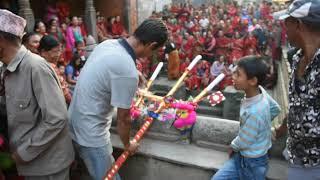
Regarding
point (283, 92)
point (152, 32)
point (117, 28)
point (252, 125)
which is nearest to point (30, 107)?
point (152, 32)

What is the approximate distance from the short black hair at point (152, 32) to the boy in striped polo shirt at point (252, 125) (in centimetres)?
63

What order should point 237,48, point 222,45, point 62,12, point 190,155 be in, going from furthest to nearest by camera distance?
point 222,45 → point 237,48 → point 62,12 → point 190,155

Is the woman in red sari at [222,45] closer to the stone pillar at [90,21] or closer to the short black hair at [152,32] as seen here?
the stone pillar at [90,21]

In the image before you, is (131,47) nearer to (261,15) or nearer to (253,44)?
(253,44)

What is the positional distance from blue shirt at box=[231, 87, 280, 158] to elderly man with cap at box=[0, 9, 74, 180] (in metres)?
1.22

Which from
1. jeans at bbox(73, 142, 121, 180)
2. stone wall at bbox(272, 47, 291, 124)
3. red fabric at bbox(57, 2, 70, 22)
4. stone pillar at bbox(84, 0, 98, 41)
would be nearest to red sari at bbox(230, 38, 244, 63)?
stone wall at bbox(272, 47, 291, 124)

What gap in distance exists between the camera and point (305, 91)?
1.75m

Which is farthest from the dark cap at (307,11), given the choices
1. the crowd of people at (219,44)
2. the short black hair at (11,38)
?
the crowd of people at (219,44)

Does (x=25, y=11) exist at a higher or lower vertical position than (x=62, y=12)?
higher

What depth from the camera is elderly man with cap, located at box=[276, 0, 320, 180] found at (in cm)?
170

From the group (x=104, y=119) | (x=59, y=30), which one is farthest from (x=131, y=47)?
(x=59, y=30)

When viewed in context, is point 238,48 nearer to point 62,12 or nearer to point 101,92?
point 62,12

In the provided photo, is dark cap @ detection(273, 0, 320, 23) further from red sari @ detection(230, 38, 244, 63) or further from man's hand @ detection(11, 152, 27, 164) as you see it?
red sari @ detection(230, 38, 244, 63)

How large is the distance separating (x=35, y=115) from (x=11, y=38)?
518 millimetres
